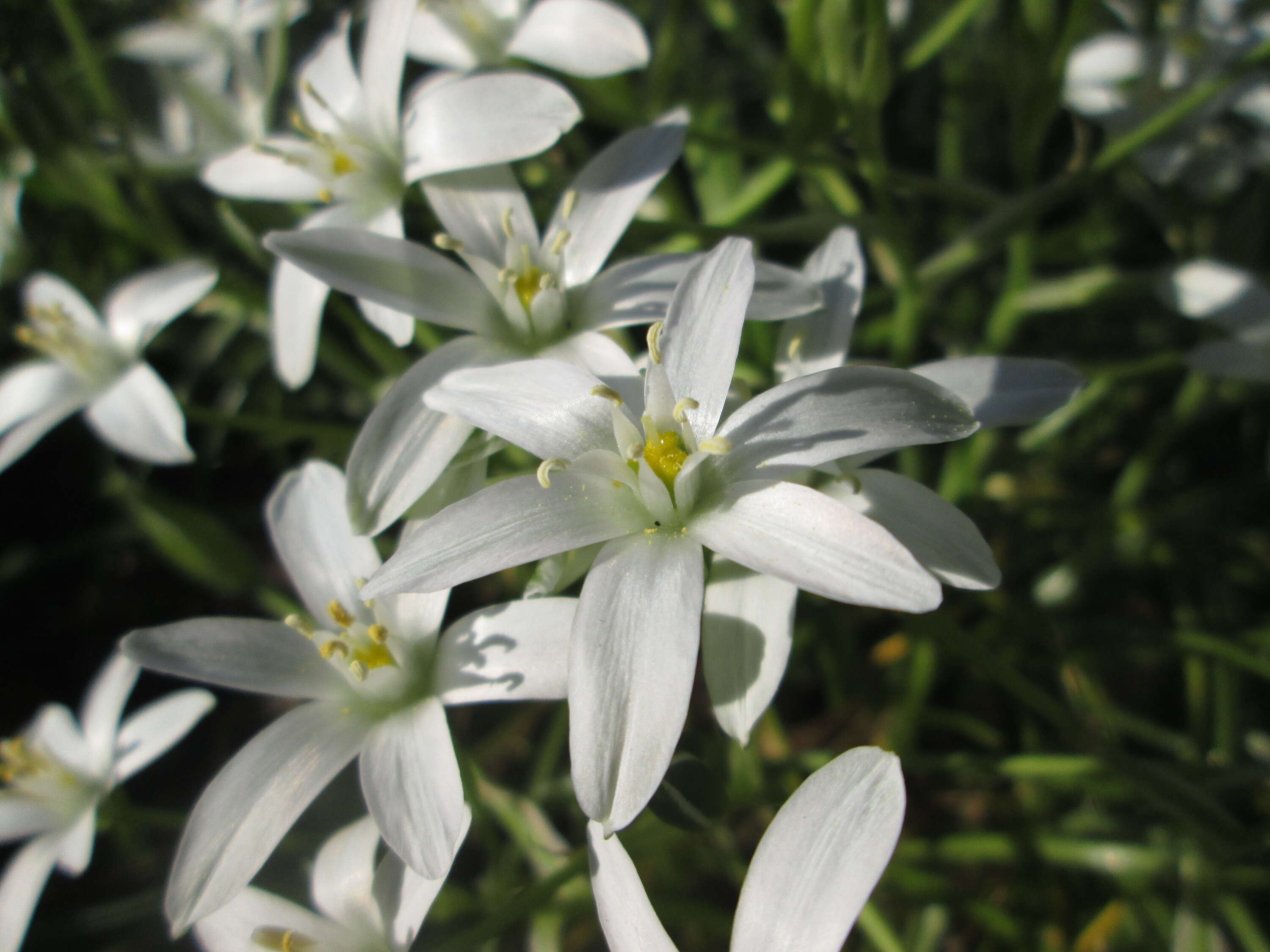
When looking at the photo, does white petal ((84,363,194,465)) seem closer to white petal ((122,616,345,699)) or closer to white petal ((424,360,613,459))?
white petal ((122,616,345,699))

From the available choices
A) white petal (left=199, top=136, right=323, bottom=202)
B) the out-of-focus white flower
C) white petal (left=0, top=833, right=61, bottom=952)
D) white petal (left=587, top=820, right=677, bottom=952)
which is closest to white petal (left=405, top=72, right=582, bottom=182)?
the out-of-focus white flower

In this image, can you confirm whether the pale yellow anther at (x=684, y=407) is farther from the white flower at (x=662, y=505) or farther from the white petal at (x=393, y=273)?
the white petal at (x=393, y=273)

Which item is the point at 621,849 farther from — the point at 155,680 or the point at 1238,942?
the point at 155,680

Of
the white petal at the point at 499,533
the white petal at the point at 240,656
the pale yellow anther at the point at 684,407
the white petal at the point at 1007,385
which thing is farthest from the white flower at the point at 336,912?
the white petal at the point at 1007,385

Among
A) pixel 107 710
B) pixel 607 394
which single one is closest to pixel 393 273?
pixel 607 394

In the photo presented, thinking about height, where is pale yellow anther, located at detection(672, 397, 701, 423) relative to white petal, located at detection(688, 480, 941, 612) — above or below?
above

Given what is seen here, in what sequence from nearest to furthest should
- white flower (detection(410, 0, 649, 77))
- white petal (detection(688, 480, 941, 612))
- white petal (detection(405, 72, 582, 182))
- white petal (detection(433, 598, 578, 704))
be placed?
white petal (detection(688, 480, 941, 612))
white petal (detection(433, 598, 578, 704))
white petal (detection(405, 72, 582, 182))
white flower (detection(410, 0, 649, 77))

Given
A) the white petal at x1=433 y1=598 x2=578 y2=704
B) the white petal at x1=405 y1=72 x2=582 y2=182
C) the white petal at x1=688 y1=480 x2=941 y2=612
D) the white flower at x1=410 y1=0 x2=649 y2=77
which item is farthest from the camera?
the white flower at x1=410 y1=0 x2=649 y2=77

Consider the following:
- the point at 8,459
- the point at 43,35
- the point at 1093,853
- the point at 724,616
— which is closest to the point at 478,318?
the point at 724,616
